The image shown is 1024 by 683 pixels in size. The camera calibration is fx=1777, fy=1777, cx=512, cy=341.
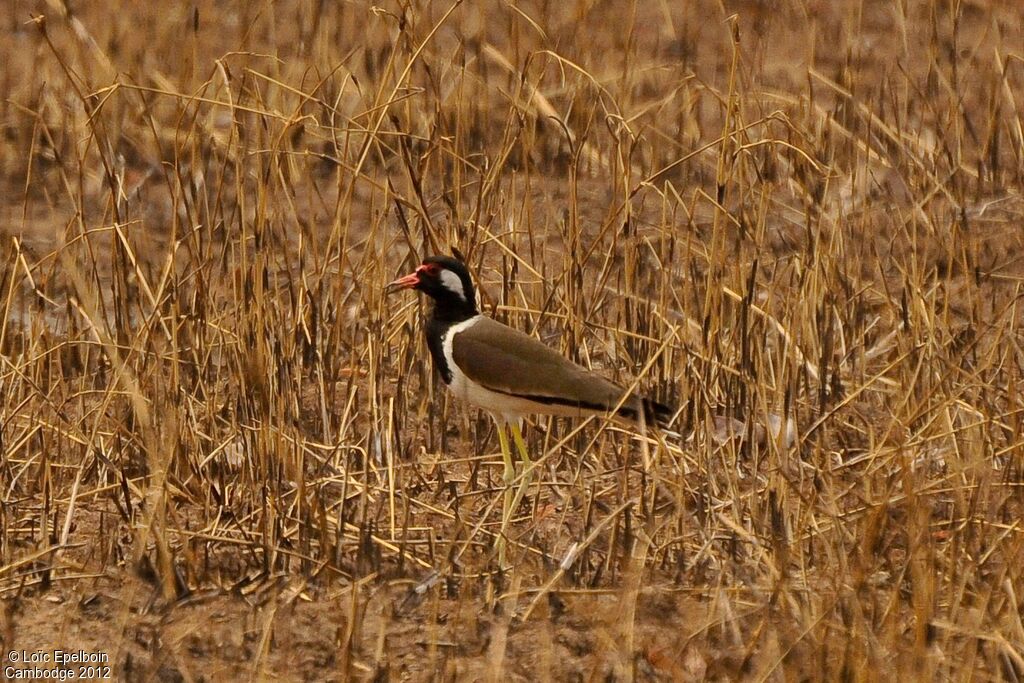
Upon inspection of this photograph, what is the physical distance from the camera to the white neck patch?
4.62 meters

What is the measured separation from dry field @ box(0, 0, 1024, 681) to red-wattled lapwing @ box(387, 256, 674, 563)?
15 centimetres

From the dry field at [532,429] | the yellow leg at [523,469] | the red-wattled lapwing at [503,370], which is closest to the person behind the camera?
the dry field at [532,429]

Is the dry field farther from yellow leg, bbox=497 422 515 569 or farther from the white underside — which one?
the white underside

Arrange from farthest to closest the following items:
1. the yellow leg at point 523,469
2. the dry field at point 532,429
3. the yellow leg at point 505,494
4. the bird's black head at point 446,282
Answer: the bird's black head at point 446,282 → the yellow leg at point 523,469 → the yellow leg at point 505,494 → the dry field at point 532,429

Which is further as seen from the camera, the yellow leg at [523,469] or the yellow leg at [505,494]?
the yellow leg at [523,469]

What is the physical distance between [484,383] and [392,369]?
41.6 inches

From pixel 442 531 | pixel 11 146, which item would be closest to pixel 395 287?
pixel 442 531

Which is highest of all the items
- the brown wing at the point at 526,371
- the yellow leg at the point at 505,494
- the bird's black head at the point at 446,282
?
the bird's black head at the point at 446,282

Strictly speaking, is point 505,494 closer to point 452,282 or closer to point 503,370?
point 503,370

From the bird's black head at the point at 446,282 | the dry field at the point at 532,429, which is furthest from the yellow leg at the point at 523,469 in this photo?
the bird's black head at the point at 446,282

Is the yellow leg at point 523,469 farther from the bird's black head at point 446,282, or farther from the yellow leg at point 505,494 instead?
the bird's black head at point 446,282

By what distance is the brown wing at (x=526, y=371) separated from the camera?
4.46 metres

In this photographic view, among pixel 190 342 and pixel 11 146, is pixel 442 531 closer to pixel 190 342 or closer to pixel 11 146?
pixel 190 342

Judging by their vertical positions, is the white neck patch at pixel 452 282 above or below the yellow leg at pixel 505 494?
above
